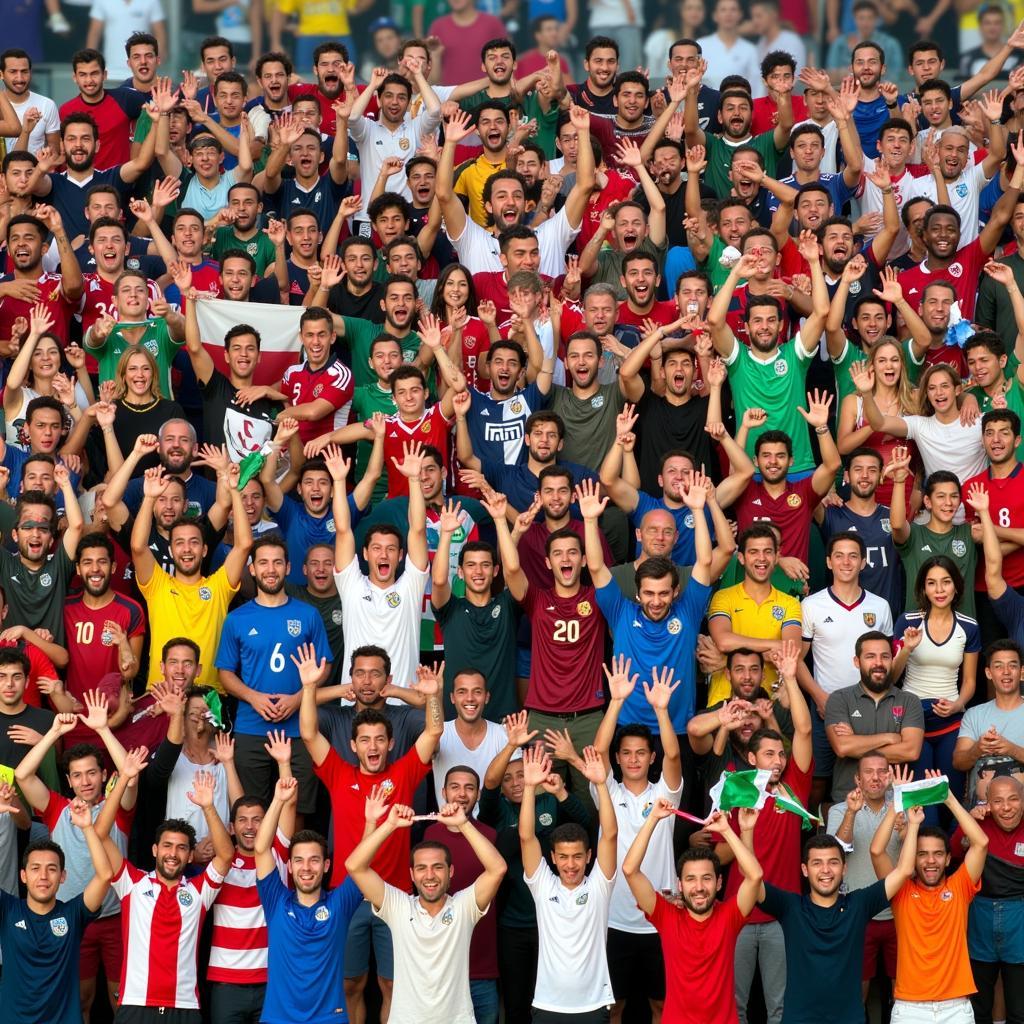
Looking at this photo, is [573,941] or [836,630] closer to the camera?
[573,941]

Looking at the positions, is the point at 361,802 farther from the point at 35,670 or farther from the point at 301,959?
the point at 35,670

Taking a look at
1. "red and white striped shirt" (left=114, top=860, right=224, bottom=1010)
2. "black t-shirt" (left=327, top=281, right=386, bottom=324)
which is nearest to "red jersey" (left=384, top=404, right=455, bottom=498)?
"black t-shirt" (left=327, top=281, right=386, bottom=324)

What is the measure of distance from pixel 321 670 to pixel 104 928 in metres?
1.93

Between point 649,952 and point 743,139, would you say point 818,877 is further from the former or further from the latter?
point 743,139

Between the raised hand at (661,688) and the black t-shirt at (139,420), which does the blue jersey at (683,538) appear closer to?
the raised hand at (661,688)

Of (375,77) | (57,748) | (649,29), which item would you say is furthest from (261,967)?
(649,29)

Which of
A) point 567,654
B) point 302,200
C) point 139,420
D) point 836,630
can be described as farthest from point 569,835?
point 302,200

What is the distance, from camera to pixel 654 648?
44.7 feet

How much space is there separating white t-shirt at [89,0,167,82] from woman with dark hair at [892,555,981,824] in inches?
403

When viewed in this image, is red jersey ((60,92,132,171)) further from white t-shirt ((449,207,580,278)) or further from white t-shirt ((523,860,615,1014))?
white t-shirt ((523,860,615,1014))

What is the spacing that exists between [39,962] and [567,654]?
3604mm

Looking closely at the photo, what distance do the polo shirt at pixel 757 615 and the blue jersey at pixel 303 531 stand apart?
8.13 ft

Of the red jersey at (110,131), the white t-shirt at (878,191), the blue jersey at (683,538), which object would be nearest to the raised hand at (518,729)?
the blue jersey at (683,538)

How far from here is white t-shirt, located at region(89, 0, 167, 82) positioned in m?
→ 20.8
